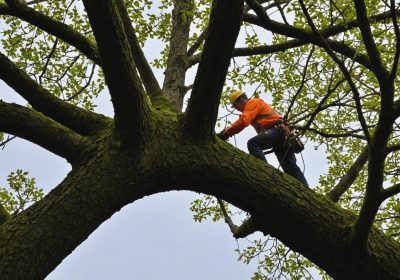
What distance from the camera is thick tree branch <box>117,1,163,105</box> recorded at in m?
4.47

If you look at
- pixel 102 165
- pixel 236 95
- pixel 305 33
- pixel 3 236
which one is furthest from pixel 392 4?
pixel 236 95

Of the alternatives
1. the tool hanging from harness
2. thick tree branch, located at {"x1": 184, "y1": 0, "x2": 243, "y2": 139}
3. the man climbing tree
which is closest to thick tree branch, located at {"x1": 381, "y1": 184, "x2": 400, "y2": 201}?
thick tree branch, located at {"x1": 184, "y1": 0, "x2": 243, "y2": 139}

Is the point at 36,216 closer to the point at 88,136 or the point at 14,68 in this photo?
the point at 88,136

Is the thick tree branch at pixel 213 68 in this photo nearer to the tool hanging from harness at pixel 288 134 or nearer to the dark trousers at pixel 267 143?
the tool hanging from harness at pixel 288 134

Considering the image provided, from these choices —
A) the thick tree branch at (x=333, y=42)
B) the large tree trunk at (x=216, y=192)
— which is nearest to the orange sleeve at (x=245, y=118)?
the thick tree branch at (x=333, y=42)

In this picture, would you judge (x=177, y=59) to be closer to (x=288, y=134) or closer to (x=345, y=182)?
(x=288, y=134)

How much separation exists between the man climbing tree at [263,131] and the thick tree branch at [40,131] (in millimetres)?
2016

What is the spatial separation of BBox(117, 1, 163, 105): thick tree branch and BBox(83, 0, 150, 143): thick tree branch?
3.68 feet

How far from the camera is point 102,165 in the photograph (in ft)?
10.6

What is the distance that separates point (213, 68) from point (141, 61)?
174 centimetres

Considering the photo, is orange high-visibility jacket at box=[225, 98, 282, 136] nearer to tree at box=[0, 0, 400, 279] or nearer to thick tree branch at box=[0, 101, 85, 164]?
tree at box=[0, 0, 400, 279]

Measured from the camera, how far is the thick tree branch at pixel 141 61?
4.47m

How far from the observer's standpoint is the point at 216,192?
353 cm

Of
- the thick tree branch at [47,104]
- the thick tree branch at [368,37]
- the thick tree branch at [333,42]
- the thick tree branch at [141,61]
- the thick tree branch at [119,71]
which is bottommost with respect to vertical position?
the thick tree branch at [47,104]
